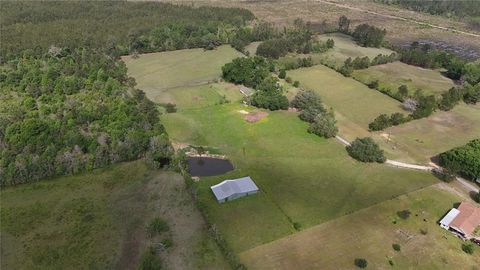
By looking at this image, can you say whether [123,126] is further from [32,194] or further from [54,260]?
[54,260]

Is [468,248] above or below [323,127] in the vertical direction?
below

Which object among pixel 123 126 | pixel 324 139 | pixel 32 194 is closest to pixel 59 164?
pixel 32 194

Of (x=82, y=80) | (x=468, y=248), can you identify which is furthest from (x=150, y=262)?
(x=82, y=80)

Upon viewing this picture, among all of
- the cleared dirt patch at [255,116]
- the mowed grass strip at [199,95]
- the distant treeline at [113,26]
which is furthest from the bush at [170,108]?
the distant treeline at [113,26]

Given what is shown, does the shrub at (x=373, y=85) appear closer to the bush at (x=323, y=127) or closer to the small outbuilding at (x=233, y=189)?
the bush at (x=323, y=127)

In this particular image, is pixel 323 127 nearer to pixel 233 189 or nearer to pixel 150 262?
pixel 233 189

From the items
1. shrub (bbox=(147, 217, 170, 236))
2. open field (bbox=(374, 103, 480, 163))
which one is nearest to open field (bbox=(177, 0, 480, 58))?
open field (bbox=(374, 103, 480, 163))
